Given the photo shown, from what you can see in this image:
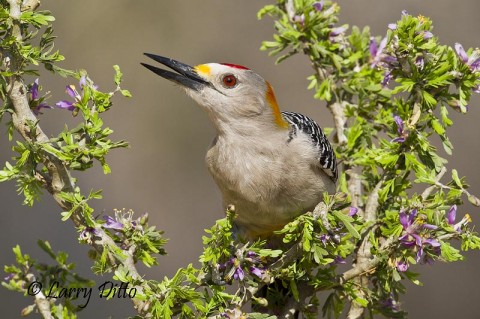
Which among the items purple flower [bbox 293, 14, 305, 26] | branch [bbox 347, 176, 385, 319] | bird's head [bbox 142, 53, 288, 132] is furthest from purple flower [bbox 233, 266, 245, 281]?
purple flower [bbox 293, 14, 305, 26]

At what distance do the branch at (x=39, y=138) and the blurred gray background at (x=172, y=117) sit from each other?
3712 millimetres

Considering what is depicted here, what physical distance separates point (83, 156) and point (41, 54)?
0.38m

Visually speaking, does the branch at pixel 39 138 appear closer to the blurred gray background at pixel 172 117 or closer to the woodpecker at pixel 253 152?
the woodpecker at pixel 253 152

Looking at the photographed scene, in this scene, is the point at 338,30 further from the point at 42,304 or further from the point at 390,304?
the point at 42,304

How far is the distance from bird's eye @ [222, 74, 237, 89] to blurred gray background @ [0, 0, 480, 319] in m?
3.19

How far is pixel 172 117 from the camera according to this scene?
717 centimetres

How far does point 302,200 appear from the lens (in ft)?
11.8

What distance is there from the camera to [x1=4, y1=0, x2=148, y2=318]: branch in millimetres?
2648

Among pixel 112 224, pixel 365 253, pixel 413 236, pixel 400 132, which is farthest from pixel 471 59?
pixel 112 224

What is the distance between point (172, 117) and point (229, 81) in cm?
359

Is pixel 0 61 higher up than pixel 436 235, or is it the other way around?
pixel 0 61

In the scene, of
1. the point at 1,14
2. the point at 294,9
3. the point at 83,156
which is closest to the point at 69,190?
the point at 83,156

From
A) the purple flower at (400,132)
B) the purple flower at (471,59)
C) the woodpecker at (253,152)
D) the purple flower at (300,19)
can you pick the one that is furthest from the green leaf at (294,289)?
the purple flower at (300,19)

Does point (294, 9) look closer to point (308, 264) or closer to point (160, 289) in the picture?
point (308, 264)
